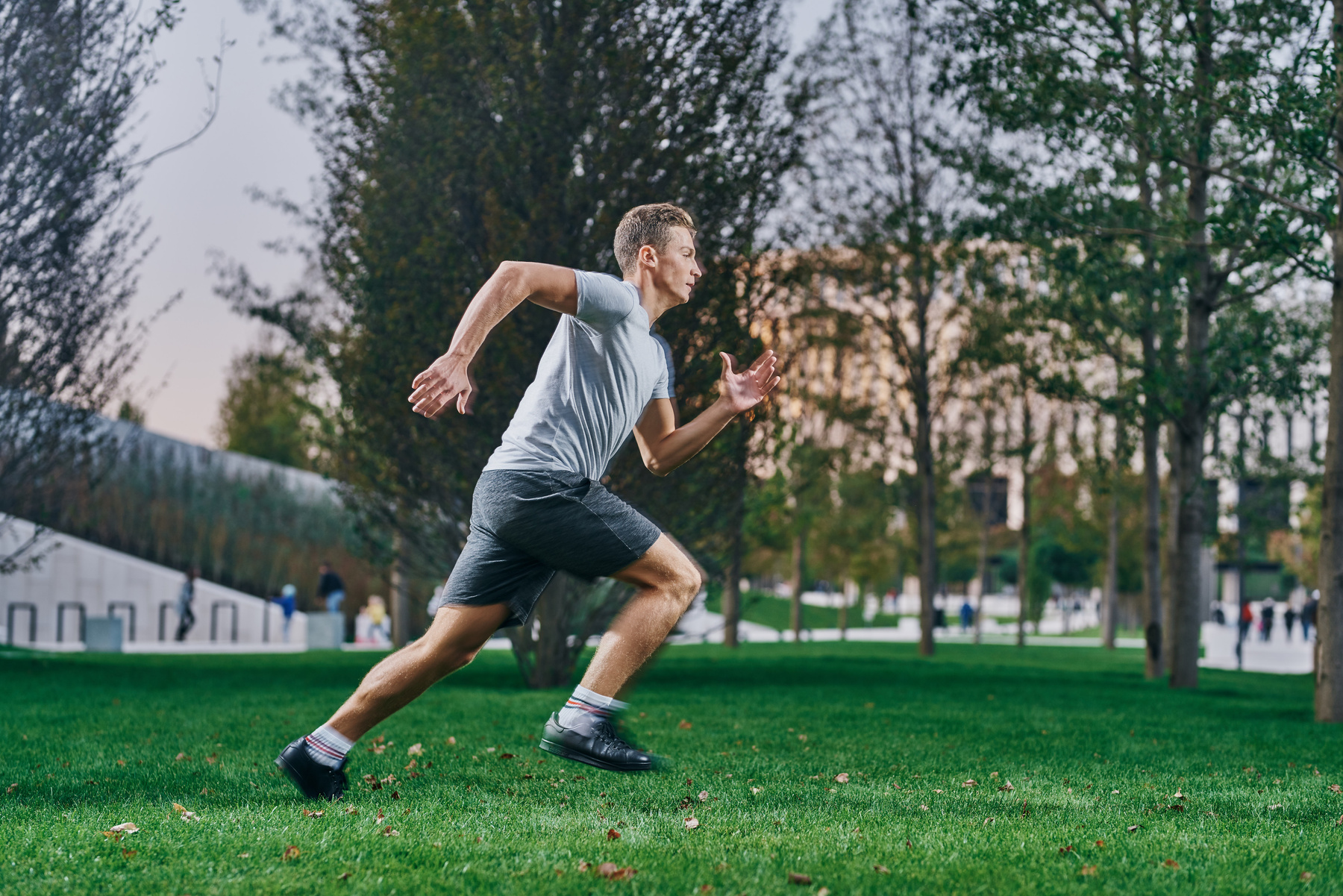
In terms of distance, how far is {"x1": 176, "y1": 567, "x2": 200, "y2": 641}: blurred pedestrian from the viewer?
29.2m

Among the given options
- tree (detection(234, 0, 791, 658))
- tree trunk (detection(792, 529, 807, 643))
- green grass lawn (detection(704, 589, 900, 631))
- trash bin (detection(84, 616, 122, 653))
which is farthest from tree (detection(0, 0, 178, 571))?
green grass lawn (detection(704, 589, 900, 631))

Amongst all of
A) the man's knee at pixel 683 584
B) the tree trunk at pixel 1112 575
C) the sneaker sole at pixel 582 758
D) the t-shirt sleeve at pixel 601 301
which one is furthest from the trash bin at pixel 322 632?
the t-shirt sleeve at pixel 601 301

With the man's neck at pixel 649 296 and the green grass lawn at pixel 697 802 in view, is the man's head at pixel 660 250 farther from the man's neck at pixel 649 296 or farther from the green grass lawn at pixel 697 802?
the green grass lawn at pixel 697 802

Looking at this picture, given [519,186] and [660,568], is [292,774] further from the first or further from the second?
[519,186]

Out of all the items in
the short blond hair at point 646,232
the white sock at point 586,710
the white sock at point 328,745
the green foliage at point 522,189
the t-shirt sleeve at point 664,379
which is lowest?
the white sock at point 328,745

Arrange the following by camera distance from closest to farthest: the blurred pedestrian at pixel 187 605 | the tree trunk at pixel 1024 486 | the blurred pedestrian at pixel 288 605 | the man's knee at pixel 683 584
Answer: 1. the man's knee at pixel 683 584
2. the tree trunk at pixel 1024 486
3. the blurred pedestrian at pixel 187 605
4. the blurred pedestrian at pixel 288 605

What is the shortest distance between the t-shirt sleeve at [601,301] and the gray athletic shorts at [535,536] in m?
0.53

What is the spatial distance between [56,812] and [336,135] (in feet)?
38.1

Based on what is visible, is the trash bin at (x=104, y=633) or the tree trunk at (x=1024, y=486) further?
the tree trunk at (x=1024, y=486)

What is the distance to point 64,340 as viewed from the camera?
51.6ft

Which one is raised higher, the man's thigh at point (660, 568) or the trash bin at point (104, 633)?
the man's thigh at point (660, 568)

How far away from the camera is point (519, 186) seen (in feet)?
45.6

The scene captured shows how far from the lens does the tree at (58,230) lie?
14508mm

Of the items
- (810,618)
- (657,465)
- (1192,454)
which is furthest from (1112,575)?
(657,465)
